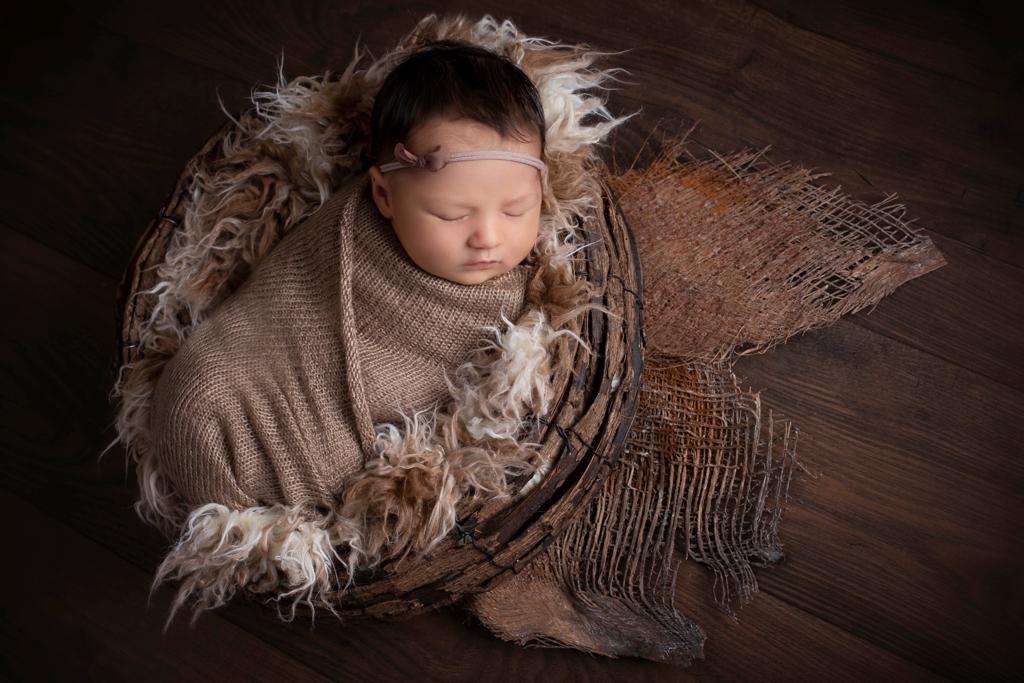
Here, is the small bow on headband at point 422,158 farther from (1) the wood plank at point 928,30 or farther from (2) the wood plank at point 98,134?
(1) the wood plank at point 928,30

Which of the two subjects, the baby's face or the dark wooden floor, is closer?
the baby's face

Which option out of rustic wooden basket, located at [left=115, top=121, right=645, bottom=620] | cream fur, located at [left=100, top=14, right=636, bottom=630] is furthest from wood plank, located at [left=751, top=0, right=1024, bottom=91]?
rustic wooden basket, located at [left=115, top=121, right=645, bottom=620]

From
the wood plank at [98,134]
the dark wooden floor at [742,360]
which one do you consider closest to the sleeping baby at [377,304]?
the dark wooden floor at [742,360]

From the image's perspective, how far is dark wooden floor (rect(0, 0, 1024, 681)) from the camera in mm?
1254

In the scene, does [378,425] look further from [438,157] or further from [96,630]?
[96,630]

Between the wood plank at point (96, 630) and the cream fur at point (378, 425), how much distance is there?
19cm

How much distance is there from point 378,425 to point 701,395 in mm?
504

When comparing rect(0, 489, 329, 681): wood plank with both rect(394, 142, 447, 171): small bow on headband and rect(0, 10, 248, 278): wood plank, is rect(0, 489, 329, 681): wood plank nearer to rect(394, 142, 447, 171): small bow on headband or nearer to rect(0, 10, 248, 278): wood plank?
rect(0, 10, 248, 278): wood plank

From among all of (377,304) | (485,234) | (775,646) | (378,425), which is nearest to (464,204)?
(485,234)

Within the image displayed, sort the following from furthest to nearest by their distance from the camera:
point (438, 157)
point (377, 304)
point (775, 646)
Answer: point (775, 646)
point (377, 304)
point (438, 157)

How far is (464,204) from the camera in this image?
1.02 meters

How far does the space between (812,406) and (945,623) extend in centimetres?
36

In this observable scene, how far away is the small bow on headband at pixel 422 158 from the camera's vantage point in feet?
3.26

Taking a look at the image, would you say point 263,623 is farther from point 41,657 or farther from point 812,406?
point 812,406
